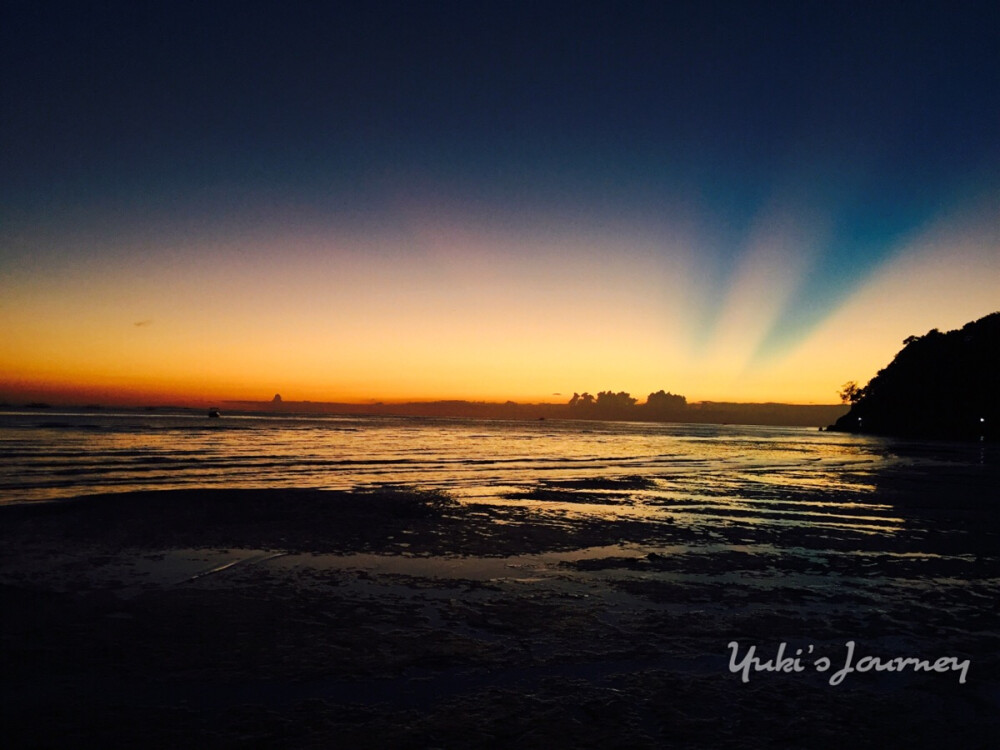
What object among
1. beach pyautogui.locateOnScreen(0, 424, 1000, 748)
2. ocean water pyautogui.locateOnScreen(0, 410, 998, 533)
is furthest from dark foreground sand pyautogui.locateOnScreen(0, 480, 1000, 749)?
ocean water pyautogui.locateOnScreen(0, 410, 998, 533)

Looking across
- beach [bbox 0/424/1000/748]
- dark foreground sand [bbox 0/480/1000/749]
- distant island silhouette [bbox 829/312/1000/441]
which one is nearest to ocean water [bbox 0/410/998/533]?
beach [bbox 0/424/1000/748]

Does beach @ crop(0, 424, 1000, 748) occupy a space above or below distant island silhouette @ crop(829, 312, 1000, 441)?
below

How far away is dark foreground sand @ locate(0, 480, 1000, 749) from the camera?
4.06 m

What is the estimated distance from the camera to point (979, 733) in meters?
4.04

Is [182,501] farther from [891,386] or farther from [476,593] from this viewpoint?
[891,386]

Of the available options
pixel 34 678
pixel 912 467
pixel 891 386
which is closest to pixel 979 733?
pixel 34 678

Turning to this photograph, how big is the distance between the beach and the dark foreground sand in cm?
3

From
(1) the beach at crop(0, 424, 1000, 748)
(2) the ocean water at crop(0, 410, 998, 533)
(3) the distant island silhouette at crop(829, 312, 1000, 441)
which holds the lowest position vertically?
(2) the ocean water at crop(0, 410, 998, 533)

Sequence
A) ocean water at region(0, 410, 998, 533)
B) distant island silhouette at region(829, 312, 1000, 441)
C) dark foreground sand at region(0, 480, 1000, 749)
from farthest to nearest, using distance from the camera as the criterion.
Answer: distant island silhouette at region(829, 312, 1000, 441) → ocean water at region(0, 410, 998, 533) → dark foreground sand at region(0, 480, 1000, 749)

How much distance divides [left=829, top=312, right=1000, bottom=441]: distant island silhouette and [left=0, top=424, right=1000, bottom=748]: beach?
112 meters

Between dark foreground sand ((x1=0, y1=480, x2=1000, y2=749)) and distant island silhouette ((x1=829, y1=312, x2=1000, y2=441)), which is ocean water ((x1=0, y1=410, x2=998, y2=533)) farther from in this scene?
distant island silhouette ((x1=829, y1=312, x2=1000, y2=441))

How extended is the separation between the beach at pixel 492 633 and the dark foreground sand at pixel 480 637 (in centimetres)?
3

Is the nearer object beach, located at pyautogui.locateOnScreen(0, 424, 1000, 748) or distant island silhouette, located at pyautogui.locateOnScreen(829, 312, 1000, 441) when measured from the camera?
beach, located at pyautogui.locateOnScreen(0, 424, 1000, 748)

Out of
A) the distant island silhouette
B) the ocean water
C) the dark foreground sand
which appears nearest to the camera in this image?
the dark foreground sand
